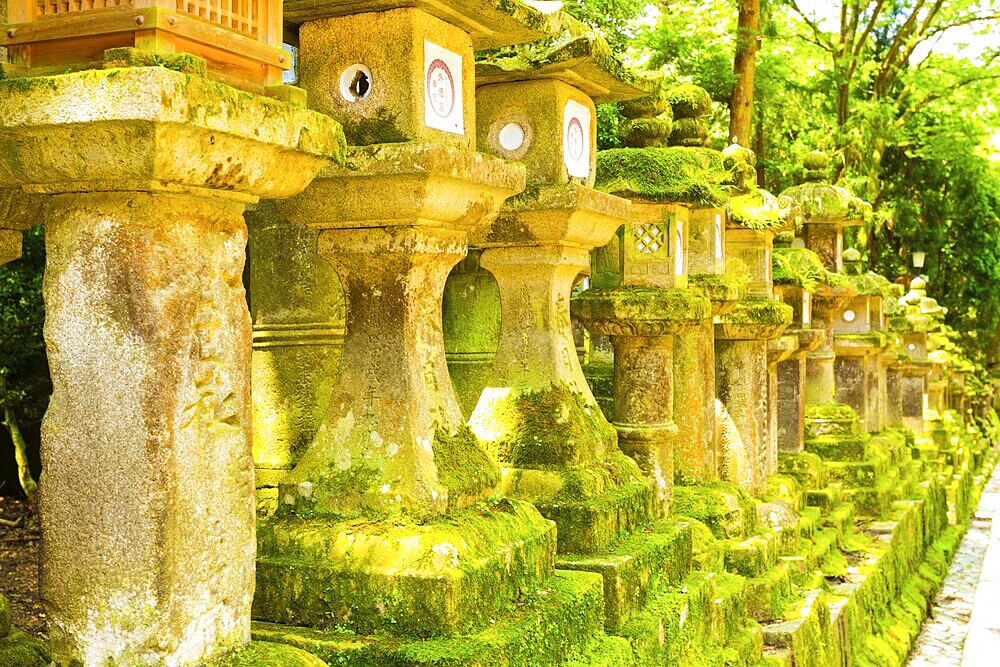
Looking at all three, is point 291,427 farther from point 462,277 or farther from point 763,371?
point 763,371

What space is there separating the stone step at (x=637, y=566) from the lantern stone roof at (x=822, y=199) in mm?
7811

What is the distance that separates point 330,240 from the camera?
417cm

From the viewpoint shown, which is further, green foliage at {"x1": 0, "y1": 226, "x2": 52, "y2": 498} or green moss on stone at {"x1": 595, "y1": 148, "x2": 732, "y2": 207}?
green foliage at {"x1": 0, "y1": 226, "x2": 52, "y2": 498}

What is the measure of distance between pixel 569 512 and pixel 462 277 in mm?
2041

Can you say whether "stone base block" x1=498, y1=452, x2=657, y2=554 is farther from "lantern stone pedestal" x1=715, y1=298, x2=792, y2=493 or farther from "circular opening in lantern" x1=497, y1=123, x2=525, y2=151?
"lantern stone pedestal" x1=715, y1=298, x2=792, y2=493

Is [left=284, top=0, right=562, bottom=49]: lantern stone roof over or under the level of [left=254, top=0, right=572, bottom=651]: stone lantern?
over

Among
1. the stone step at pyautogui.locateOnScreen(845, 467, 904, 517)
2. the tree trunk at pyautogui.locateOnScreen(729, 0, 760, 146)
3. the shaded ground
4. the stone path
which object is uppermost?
the tree trunk at pyautogui.locateOnScreen(729, 0, 760, 146)

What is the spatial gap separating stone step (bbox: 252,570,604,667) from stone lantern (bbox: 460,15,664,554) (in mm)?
→ 839

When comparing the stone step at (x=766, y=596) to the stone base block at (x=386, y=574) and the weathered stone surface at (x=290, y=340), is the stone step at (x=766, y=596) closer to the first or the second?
the weathered stone surface at (x=290, y=340)

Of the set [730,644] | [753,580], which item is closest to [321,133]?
[730,644]

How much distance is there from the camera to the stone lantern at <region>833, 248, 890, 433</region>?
15.6 metres

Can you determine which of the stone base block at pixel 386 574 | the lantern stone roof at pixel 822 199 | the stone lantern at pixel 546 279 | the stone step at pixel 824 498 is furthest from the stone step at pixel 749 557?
the lantern stone roof at pixel 822 199

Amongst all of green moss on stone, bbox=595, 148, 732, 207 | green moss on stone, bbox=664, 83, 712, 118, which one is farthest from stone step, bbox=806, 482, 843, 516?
green moss on stone, bbox=595, 148, 732, 207

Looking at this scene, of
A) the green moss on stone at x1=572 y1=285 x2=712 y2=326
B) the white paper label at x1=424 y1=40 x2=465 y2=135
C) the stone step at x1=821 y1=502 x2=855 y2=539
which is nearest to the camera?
the white paper label at x1=424 y1=40 x2=465 y2=135
